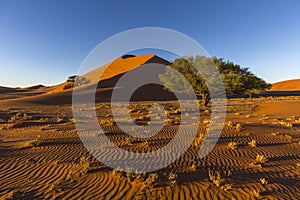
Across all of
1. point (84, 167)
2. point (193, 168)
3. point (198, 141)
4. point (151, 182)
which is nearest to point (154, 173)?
point (151, 182)

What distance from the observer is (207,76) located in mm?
24094

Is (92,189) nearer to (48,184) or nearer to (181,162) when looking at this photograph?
(48,184)

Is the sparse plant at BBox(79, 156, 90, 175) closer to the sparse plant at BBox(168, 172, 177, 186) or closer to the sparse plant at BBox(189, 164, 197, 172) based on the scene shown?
the sparse plant at BBox(168, 172, 177, 186)

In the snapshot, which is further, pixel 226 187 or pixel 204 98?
pixel 204 98

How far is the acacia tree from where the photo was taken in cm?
2311

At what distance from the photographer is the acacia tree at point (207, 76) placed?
75.8 feet

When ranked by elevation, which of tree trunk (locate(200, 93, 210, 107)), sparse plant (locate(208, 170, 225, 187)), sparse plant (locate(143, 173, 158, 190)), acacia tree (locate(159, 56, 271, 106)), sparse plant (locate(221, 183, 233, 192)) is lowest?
sparse plant (locate(221, 183, 233, 192))

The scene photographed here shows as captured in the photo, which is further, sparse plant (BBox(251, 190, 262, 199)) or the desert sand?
the desert sand

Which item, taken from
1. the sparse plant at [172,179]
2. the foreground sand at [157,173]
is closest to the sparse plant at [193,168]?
the foreground sand at [157,173]

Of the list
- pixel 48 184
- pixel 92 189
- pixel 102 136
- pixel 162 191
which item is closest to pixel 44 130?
pixel 102 136

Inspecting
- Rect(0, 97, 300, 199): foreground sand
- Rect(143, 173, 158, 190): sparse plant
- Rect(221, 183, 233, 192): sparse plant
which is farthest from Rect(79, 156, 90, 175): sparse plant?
Rect(221, 183, 233, 192): sparse plant

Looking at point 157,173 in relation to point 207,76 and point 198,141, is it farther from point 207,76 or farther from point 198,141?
point 207,76

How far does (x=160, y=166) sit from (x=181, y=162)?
0.89 m

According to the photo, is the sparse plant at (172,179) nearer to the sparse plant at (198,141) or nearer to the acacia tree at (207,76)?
the sparse plant at (198,141)
